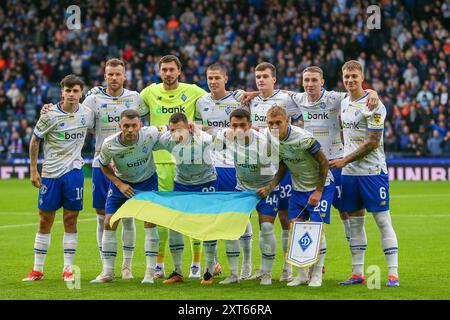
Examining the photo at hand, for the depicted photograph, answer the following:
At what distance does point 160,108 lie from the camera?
38.1 ft

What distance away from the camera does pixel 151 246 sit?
10906mm

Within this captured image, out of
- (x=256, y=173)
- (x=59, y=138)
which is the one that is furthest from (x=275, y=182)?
(x=59, y=138)

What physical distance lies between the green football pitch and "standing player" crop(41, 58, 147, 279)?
59 centimetres

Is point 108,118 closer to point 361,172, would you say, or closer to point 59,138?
point 59,138

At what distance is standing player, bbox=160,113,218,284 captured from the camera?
10508 millimetres

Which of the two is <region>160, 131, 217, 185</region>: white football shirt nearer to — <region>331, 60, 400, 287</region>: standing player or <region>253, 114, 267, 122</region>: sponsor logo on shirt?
<region>253, 114, 267, 122</region>: sponsor logo on shirt

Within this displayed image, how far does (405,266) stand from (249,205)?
2.81 m

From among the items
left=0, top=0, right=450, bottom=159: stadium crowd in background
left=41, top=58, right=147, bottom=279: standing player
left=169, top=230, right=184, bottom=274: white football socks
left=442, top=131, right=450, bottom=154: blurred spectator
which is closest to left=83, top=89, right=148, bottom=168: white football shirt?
left=41, top=58, right=147, bottom=279: standing player

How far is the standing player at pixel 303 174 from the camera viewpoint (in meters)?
9.96

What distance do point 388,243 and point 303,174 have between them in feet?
4.12

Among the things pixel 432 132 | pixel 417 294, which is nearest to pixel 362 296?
pixel 417 294

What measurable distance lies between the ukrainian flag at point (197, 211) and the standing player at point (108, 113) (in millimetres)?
887

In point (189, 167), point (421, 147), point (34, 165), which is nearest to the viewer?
point (189, 167)

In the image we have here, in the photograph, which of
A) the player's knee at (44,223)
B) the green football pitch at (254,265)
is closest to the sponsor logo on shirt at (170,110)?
the player's knee at (44,223)
